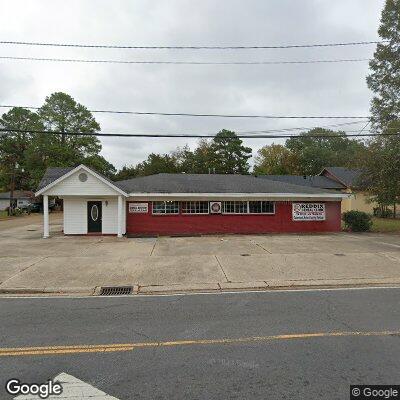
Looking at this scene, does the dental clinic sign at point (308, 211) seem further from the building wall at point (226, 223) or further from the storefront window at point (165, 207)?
the storefront window at point (165, 207)

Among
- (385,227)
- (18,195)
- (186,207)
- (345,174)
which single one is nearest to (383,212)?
(345,174)

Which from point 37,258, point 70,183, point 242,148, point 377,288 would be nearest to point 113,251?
point 37,258

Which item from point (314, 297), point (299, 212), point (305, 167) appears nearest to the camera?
point (314, 297)

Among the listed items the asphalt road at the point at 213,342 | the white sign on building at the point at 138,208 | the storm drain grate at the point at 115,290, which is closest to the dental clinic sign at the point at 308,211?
the white sign on building at the point at 138,208

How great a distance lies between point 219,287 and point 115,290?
2662 mm

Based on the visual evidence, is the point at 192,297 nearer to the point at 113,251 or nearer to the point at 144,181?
the point at 113,251

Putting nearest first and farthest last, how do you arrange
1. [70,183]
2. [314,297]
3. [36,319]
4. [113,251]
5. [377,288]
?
[36,319], [314,297], [377,288], [113,251], [70,183]

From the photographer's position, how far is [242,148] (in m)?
62.8

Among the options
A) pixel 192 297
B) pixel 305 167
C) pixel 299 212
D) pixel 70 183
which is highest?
pixel 305 167

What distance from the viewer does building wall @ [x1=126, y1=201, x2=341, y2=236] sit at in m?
20.9

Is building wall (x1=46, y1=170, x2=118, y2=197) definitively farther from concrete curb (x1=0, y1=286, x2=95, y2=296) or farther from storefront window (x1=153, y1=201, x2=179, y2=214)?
concrete curb (x1=0, y1=286, x2=95, y2=296)

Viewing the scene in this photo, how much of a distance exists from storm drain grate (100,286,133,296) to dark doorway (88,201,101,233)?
12.1m

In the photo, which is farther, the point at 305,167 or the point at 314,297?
the point at 305,167

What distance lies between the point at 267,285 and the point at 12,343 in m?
5.91
